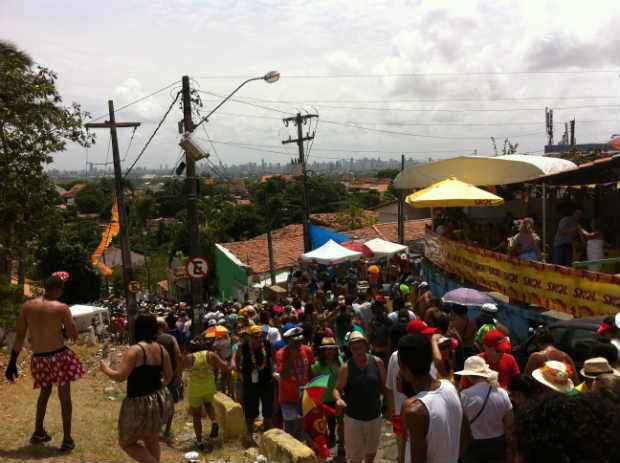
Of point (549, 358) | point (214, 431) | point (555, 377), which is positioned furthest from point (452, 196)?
point (555, 377)

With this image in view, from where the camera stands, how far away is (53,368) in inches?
234

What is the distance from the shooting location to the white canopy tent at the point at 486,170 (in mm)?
11891

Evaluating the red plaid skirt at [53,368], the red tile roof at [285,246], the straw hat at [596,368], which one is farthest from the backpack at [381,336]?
the red tile roof at [285,246]

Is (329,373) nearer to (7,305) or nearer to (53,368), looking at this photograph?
(53,368)

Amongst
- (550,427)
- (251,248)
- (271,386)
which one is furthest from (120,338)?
(550,427)

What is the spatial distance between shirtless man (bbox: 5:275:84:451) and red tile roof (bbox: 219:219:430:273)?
26035 millimetres

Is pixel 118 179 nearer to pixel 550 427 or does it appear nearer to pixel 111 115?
pixel 111 115

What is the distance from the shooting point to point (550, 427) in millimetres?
2062

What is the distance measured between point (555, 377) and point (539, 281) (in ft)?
18.7

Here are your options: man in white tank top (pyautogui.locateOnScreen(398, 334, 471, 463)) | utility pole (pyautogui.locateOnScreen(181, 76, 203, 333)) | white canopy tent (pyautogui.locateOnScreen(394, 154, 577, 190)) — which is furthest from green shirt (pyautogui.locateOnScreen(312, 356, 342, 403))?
utility pole (pyautogui.locateOnScreen(181, 76, 203, 333))

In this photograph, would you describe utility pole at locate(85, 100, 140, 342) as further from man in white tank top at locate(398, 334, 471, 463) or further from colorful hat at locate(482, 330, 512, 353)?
man in white tank top at locate(398, 334, 471, 463)

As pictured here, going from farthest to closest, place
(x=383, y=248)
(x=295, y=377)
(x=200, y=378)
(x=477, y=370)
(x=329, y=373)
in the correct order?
(x=383, y=248)
(x=200, y=378)
(x=295, y=377)
(x=329, y=373)
(x=477, y=370)

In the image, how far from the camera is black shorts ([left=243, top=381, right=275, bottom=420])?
7493 mm

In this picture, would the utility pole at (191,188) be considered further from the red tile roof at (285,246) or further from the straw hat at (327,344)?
the red tile roof at (285,246)
